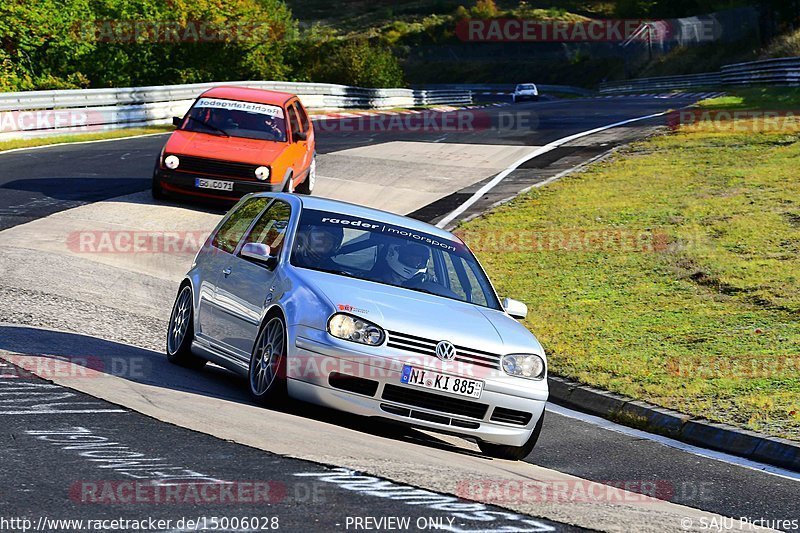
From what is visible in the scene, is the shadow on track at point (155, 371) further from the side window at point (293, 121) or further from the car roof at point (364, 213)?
the side window at point (293, 121)

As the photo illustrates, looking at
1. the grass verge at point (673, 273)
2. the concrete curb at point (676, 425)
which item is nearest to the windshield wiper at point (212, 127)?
the grass verge at point (673, 273)

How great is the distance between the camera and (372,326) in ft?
26.8

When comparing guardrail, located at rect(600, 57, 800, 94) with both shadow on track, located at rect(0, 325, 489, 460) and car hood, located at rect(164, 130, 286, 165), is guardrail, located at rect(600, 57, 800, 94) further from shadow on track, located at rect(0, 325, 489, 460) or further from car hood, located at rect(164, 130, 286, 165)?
shadow on track, located at rect(0, 325, 489, 460)

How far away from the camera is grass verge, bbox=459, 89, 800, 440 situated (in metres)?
11.5

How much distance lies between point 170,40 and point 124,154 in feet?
73.7

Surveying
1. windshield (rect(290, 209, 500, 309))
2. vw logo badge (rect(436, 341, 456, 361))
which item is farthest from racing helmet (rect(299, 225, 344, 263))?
vw logo badge (rect(436, 341, 456, 361))

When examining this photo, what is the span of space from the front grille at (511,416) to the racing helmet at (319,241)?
1.80 meters

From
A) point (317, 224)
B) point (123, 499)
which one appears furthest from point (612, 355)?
point (123, 499)

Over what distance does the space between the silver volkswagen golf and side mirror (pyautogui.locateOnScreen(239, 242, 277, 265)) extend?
0.01m

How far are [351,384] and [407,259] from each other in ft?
5.35

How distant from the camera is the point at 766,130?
29.8 metres

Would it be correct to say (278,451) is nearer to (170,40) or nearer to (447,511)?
(447,511)

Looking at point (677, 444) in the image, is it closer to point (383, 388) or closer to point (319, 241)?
Result: point (383, 388)

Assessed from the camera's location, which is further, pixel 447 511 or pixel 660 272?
pixel 660 272
